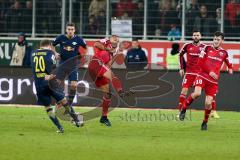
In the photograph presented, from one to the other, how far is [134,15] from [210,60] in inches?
420

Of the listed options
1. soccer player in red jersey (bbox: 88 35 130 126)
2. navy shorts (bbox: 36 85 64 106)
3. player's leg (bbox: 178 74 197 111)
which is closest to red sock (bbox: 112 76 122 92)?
player's leg (bbox: 178 74 197 111)

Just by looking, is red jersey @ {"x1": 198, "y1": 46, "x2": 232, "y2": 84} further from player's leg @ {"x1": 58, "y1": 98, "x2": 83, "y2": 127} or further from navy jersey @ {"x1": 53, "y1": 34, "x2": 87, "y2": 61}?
player's leg @ {"x1": 58, "y1": 98, "x2": 83, "y2": 127}

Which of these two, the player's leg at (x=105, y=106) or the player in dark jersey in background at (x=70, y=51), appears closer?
the player's leg at (x=105, y=106)

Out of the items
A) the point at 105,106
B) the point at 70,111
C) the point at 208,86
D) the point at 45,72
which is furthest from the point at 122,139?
the point at 208,86

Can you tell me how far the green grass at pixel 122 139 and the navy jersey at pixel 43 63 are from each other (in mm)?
1195

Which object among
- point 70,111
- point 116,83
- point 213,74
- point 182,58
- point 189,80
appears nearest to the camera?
point 70,111

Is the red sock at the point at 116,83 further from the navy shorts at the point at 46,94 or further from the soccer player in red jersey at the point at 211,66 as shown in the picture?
the navy shorts at the point at 46,94

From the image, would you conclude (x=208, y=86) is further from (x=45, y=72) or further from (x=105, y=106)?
(x=45, y=72)

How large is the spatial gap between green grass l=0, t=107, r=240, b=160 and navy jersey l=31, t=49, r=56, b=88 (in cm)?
119

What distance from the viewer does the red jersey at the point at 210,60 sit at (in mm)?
20906

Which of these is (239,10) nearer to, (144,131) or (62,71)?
(62,71)

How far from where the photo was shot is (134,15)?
31.4 meters

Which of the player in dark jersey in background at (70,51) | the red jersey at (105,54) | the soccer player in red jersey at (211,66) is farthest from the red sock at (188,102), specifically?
the player in dark jersey in background at (70,51)

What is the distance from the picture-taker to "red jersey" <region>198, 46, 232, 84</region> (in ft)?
68.6
